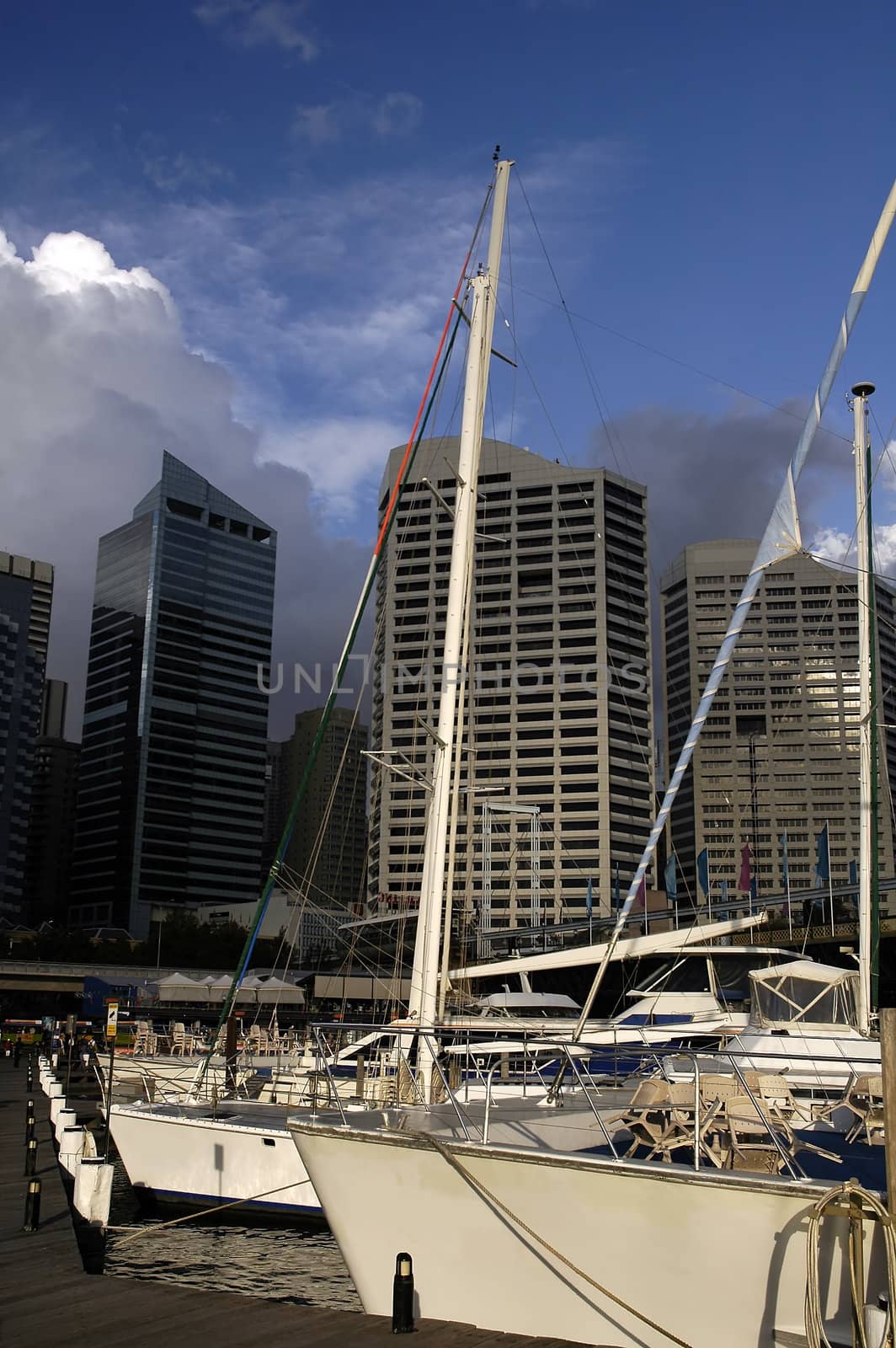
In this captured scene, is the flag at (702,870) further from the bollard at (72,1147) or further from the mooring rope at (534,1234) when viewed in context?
the mooring rope at (534,1234)

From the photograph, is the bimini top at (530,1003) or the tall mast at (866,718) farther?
the bimini top at (530,1003)

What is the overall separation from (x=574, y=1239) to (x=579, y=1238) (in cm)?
4

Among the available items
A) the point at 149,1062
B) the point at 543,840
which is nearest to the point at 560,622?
the point at 543,840

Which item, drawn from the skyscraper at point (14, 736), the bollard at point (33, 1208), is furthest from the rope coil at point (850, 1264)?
the skyscraper at point (14, 736)

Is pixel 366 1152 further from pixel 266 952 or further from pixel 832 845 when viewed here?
pixel 832 845

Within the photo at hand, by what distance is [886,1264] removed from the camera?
7.77 meters

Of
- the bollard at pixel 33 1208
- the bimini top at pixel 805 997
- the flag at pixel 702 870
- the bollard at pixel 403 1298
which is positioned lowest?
the bollard at pixel 33 1208

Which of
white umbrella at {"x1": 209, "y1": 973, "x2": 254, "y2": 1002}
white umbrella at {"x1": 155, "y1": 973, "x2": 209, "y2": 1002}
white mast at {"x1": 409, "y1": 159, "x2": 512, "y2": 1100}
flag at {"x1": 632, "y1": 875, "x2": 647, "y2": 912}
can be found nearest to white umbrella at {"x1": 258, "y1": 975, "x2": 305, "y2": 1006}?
white umbrella at {"x1": 209, "y1": 973, "x2": 254, "y2": 1002}

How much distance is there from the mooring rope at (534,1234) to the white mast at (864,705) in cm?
1449

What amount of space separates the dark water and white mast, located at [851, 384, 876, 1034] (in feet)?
38.3

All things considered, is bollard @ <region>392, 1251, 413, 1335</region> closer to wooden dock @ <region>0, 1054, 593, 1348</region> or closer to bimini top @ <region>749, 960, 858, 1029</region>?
wooden dock @ <region>0, 1054, 593, 1348</region>

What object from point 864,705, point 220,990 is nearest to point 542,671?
point 220,990

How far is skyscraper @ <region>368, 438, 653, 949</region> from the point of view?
452 feet

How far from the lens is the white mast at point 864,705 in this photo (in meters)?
22.4
